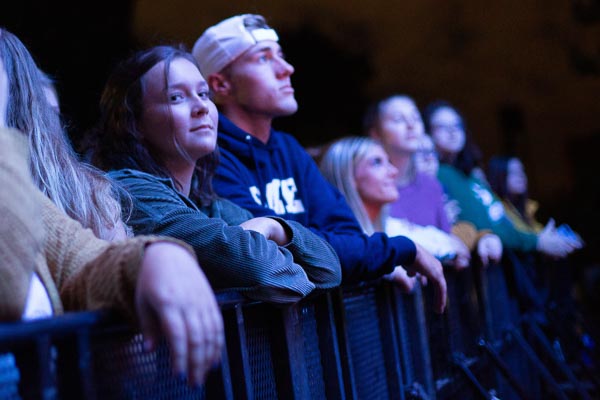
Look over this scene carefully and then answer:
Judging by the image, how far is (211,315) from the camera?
140 centimetres

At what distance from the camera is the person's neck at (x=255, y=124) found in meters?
3.62

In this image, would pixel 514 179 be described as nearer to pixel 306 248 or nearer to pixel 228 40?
pixel 228 40

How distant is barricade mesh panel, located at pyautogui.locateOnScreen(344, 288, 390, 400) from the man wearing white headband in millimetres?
141

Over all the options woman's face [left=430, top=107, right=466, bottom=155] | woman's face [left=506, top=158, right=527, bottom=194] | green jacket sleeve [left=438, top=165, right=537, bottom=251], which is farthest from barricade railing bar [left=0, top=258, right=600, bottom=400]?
woman's face [left=506, top=158, right=527, bottom=194]

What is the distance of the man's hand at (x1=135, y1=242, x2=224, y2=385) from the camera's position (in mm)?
1353

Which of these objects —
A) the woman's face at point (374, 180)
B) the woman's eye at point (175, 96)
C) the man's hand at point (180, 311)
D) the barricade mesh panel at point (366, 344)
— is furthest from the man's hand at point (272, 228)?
the woman's face at point (374, 180)

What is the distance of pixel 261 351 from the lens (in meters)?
2.15

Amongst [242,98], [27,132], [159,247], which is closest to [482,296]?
[242,98]

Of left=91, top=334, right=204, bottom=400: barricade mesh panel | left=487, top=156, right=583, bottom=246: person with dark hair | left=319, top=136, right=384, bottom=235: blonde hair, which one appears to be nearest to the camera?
left=91, top=334, right=204, bottom=400: barricade mesh panel

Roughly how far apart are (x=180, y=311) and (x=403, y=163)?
434 centimetres

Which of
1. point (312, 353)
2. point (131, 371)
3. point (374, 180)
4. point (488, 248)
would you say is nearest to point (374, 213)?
point (374, 180)

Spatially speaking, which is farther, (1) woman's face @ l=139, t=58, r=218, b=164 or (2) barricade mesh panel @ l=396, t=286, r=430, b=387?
(2) barricade mesh panel @ l=396, t=286, r=430, b=387

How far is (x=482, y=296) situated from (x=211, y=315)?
371cm

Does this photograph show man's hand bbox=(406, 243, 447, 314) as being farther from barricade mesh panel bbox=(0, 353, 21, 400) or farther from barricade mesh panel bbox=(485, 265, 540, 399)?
barricade mesh panel bbox=(0, 353, 21, 400)
